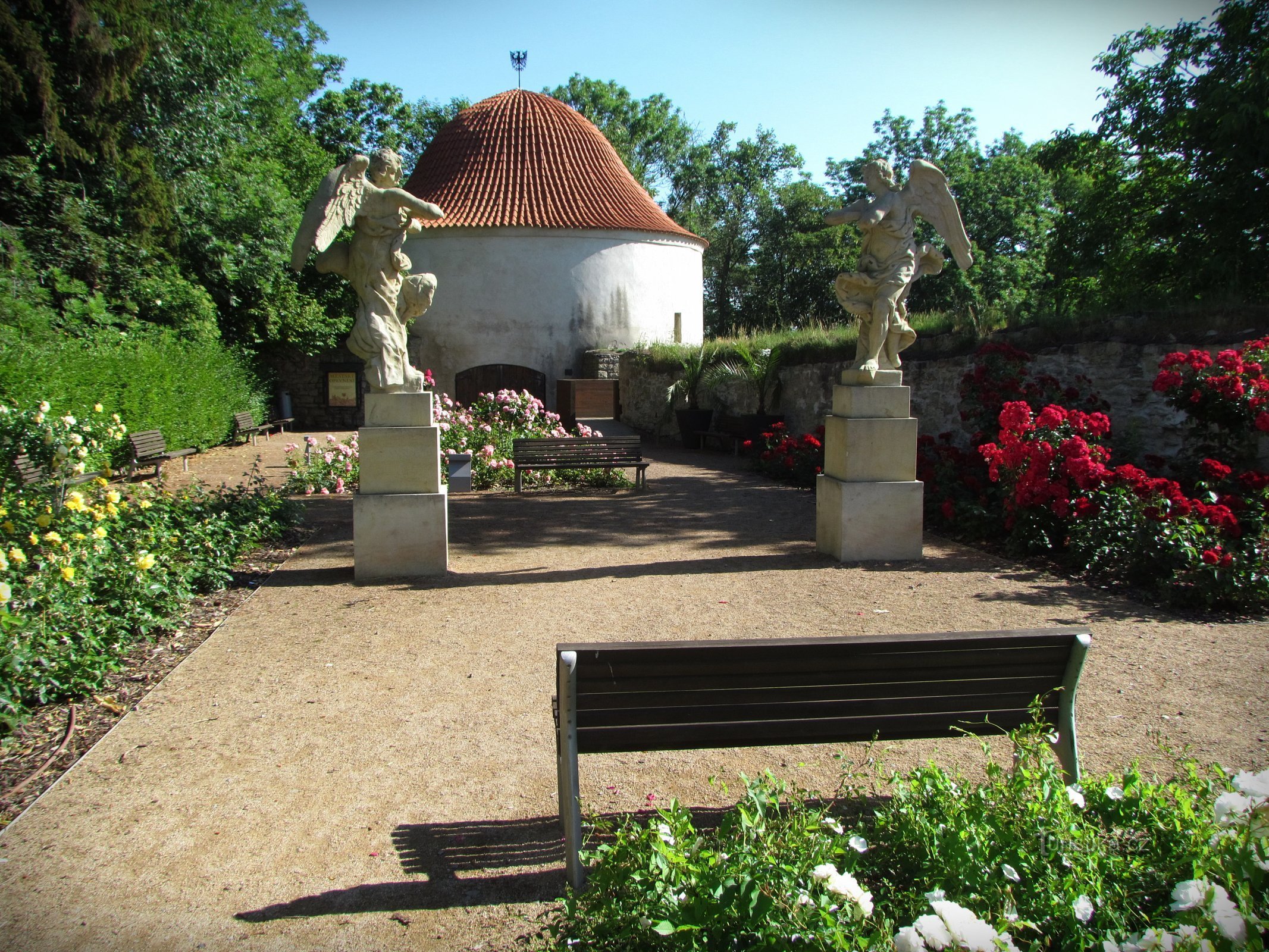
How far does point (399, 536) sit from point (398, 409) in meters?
0.99

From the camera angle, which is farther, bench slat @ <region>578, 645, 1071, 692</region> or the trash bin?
the trash bin

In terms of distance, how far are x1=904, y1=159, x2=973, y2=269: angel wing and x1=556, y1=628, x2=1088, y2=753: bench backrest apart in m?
5.34

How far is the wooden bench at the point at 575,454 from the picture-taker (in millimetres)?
11547

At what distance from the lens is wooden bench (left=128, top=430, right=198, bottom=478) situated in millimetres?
13125

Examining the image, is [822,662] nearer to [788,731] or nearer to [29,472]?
[788,731]

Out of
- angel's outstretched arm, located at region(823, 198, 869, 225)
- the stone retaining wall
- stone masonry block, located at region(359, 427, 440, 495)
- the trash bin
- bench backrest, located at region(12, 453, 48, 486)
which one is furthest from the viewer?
the trash bin

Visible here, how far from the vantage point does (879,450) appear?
7.76 meters

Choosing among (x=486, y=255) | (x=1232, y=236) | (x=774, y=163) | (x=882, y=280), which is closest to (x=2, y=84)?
(x=486, y=255)

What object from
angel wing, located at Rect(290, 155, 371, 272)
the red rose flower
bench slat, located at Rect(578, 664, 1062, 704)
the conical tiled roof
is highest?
the conical tiled roof

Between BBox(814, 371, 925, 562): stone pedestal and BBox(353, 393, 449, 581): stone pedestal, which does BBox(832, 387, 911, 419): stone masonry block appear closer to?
BBox(814, 371, 925, 562): stone pedestal

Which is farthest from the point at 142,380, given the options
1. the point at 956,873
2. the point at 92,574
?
the point at 956,873

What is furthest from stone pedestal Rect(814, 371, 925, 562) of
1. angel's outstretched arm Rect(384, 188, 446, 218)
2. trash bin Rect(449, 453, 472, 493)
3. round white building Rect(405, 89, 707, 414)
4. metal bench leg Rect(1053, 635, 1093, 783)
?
round white building Rect(405, 89, 707, 414)

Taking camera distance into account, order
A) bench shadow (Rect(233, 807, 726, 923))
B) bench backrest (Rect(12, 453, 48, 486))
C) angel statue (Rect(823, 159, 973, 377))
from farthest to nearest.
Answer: bench backrest (Rect(12, 453, 48, 486)), angel statue (Rect(823, 159, 973, 377)), bench shadow (Rect(233, 807, 726, 923))

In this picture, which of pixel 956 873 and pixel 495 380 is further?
pixel 495 380
